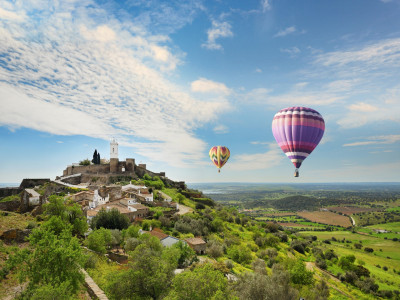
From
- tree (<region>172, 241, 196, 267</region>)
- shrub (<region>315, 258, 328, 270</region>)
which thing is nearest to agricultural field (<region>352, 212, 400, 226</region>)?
shrub (<region>315, 258, 328, 270</region>)

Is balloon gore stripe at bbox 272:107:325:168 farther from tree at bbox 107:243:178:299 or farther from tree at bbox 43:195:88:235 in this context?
tree at bbox 43:195:88:235

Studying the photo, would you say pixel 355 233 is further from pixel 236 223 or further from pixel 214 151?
pixel 214 151

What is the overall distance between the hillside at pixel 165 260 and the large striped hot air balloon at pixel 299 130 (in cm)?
1466

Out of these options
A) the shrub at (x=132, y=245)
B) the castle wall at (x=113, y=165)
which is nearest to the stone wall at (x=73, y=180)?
the castle wall at (x=113, y=165)

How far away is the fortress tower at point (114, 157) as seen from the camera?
65.3m

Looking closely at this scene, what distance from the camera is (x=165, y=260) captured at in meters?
20.7

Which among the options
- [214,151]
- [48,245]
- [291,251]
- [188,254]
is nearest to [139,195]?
[214,151]

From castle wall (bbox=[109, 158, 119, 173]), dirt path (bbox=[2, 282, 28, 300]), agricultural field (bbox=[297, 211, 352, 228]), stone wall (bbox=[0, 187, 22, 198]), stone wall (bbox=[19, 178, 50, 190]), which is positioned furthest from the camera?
agricultural field (bbox=[297, 211, 352, 228])

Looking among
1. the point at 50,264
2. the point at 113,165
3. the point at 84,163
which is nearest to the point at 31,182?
the point at 84,163

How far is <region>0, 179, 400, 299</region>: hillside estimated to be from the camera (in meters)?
13.3

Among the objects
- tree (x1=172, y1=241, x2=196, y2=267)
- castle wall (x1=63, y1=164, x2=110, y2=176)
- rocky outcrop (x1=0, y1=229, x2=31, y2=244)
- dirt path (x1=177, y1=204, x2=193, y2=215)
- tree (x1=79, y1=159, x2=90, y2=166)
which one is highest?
tree (x1=79, y1=159, x2=90, y2=166)

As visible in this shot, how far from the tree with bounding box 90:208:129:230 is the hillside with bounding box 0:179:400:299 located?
132mm

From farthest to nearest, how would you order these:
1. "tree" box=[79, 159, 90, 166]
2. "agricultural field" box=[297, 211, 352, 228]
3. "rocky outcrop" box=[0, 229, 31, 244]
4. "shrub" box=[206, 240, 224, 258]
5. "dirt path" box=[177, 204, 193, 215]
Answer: "agricultural field" box=[297, 211, 352, 228] → "tree" box=[79, 159, 90, 166] → "dirt path" box=[177, 204, 193, 215] → "shrub" box=[206, 240, 224, 258] → "rocky outcrop" box=[0, 229, 31, 244]

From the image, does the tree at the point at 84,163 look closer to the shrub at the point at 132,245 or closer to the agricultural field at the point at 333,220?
the shrub at the point at 132,245
